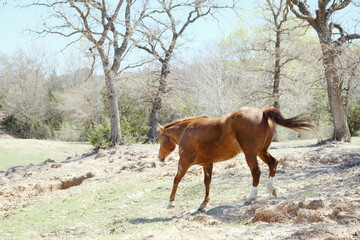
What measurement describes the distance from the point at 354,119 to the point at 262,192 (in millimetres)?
18503

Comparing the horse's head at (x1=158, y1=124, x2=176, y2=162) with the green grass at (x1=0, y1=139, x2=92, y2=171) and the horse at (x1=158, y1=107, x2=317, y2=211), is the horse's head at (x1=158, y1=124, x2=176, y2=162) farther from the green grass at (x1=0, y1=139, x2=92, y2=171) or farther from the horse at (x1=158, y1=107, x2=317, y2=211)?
the green grass at (x1=0, y1=139, x2=92, y2=171)

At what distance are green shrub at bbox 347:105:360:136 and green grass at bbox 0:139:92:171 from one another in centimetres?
1623

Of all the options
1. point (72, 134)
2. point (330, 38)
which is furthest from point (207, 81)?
point (330, 38)

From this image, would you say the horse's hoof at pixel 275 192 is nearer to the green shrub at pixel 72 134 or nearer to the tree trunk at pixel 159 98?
the tree trunk at pixel 159 98

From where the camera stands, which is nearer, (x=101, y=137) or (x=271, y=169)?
(x=271, y=169)

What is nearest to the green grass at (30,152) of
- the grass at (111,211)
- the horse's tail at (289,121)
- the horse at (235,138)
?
the grass at (111,211)

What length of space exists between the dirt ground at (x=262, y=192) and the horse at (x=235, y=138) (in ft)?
2.12

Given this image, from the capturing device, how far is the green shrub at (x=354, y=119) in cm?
2278

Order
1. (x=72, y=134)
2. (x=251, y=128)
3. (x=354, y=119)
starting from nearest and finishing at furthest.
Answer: (x=251, y=128), (x=354, y=119), (x=72, y=134)

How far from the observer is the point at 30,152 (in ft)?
73.2

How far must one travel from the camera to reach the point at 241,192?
292 inches

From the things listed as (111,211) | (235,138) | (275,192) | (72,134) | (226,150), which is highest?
(235,138)

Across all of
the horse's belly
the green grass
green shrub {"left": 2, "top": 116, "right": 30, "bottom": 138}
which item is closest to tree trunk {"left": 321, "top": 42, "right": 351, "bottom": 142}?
the horse's belly

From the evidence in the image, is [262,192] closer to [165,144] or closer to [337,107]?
[165,144]
